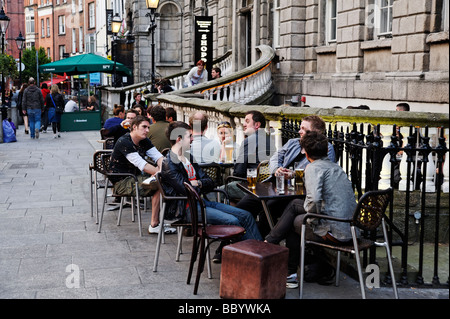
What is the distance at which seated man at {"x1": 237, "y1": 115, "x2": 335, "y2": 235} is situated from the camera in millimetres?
6551

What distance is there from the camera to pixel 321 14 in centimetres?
1780

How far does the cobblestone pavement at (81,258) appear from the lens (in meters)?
5.53

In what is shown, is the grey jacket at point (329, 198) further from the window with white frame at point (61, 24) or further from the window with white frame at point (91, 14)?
the window with white frame at point (61, 24)

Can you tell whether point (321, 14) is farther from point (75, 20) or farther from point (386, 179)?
point (75, 20)

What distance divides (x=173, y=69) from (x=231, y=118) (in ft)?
82.6

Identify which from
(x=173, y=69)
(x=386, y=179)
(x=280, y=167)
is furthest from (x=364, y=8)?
(x=173, y=69)

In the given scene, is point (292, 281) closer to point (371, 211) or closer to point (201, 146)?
point (371, 211)

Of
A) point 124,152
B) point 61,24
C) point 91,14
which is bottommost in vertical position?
point 124,152

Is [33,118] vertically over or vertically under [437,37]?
under

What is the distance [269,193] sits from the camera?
6066 millimetres

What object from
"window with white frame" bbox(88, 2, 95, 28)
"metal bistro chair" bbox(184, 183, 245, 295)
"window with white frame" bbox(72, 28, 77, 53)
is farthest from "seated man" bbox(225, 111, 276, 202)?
"window with white frame" bbox(72, 28, 77, 53)

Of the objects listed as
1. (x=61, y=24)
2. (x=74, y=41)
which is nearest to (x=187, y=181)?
(x=74, y=41)

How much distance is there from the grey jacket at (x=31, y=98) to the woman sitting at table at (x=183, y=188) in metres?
15.5

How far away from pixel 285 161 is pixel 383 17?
892 cm
